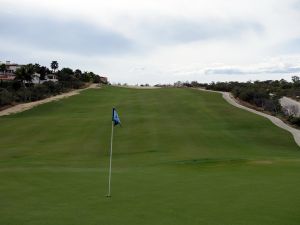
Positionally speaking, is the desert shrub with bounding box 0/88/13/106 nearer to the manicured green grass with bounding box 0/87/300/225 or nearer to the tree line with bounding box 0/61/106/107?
the tree line with bounding box 0/61/106/107

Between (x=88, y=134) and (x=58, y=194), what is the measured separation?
2761 cm

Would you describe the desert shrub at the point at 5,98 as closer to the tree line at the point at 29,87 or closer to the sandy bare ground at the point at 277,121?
the tree line at the point at 29,87

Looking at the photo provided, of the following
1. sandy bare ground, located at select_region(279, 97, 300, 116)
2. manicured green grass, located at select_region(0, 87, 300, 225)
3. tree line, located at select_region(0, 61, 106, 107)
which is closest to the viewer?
manicured green grass, located at select_region(0, 87, 300, 225)

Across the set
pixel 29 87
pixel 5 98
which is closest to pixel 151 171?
pixel 5 98

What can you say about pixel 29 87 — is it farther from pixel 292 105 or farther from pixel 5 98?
pixel 292 105

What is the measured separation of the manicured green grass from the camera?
1098cm

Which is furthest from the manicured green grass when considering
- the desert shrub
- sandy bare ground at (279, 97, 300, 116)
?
the desert shrub

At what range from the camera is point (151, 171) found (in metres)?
19.8

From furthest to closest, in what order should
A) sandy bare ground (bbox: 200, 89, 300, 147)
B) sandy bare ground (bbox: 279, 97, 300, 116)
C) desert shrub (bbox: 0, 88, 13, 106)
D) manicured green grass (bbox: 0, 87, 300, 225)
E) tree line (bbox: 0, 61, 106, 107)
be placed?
tree line (bbox: 0, 61, 106, 107) → desert shrub (bbox: 0, 88, 13, 106) → sandy bare ground (bbox: 279, 97, 300, 116) → sandy bare ground (bbox: 200, 89, 300, 147) → manicured green grass (bbox: 0, 87, 300, 225)

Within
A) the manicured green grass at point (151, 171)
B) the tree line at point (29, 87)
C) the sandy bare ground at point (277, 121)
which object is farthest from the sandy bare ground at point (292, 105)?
the tree line at point (29, 87)

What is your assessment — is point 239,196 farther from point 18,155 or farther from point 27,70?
point 27,70

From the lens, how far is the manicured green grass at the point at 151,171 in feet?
36.0

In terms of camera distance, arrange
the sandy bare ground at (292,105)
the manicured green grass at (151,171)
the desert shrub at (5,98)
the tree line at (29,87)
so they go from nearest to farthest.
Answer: the manicured green grass at (151,171)
the sandy bare ground at (292,105)
the desert shrub at (5,98)
the tree line at (29,87)

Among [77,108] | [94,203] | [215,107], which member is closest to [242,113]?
[215,107]
